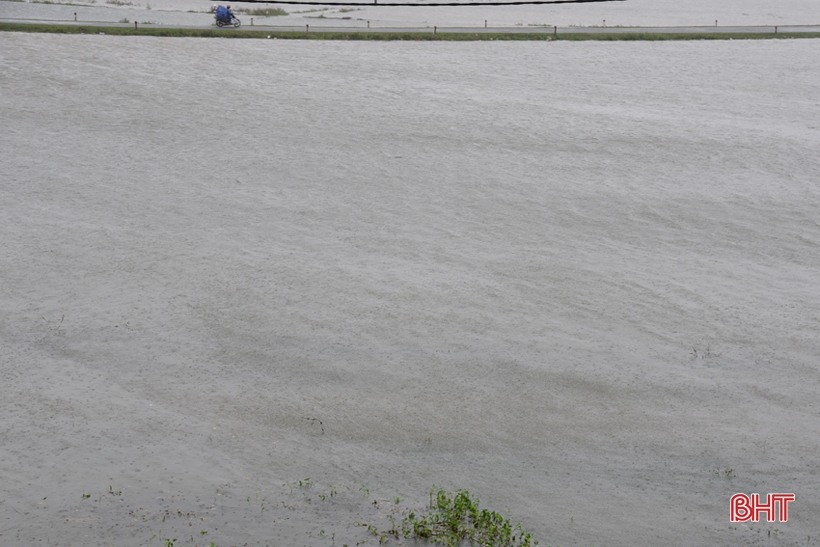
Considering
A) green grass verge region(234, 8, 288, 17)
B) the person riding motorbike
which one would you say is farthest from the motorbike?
green grass verge region(234, 8, 288, 17)

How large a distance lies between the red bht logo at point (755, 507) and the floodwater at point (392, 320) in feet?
0.57

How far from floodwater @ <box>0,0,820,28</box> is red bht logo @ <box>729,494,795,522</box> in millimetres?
49708

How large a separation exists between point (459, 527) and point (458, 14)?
2446 inches

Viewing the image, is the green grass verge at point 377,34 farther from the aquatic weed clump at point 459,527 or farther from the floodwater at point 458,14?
the aquatic weed clump at point 459,527

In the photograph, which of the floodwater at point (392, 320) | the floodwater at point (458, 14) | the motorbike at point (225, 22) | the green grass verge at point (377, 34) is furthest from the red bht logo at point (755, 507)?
the floodwater at point (458, 14)

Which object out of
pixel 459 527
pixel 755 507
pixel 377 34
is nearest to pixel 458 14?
pixel 377 34

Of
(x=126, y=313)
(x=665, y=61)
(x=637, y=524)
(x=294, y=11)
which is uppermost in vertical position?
(x=294, y=11)

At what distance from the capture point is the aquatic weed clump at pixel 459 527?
1253 centimetres

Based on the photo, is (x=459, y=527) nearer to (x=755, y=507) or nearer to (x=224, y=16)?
(x=755, y=507)

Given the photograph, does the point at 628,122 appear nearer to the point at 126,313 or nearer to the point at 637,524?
the point at 126,313

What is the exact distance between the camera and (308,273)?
21984 mm

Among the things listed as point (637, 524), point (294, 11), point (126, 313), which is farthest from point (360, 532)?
point (294, 11)

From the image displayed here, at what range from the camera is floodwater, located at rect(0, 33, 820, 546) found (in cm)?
1393

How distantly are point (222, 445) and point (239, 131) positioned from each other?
71.3 feet
